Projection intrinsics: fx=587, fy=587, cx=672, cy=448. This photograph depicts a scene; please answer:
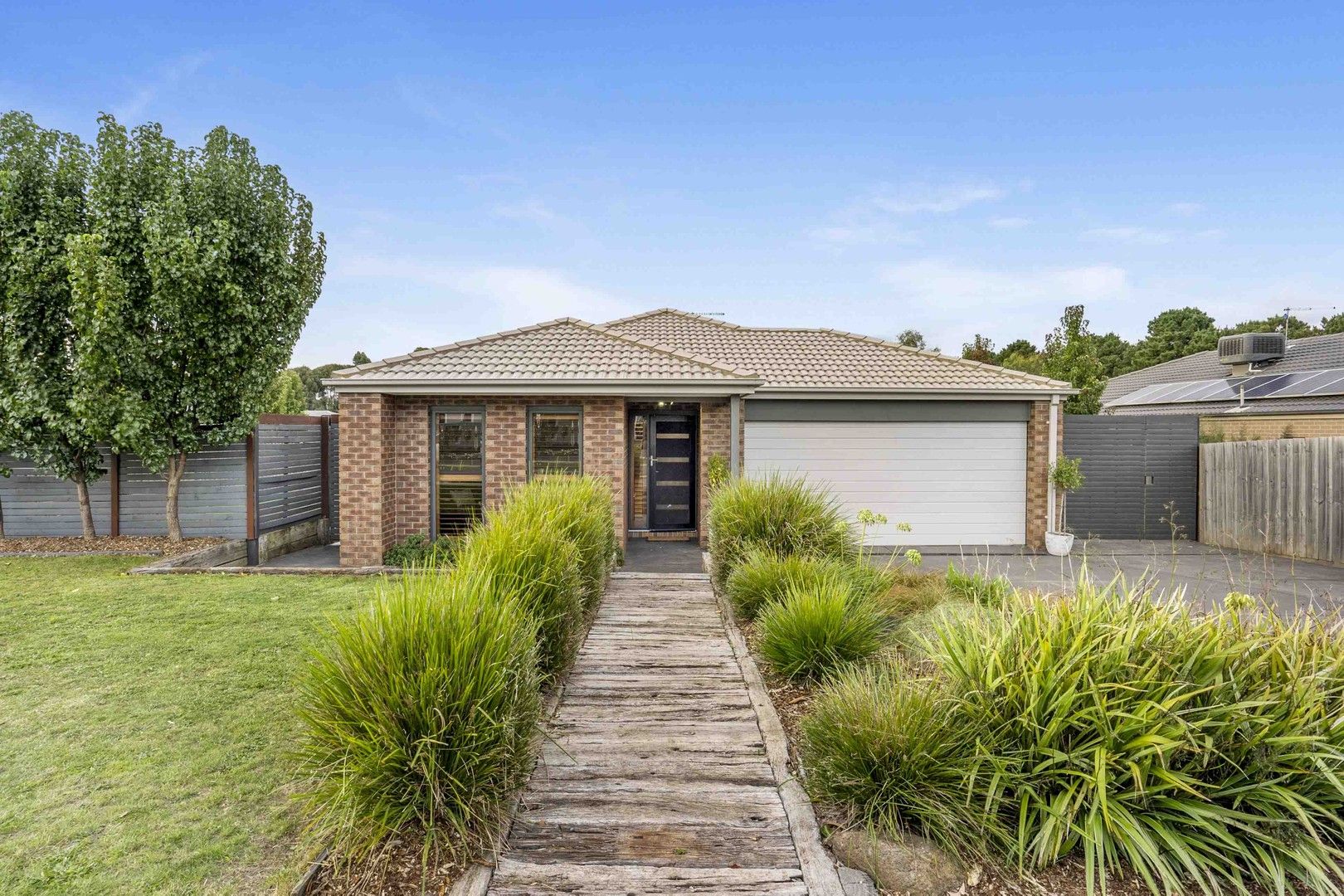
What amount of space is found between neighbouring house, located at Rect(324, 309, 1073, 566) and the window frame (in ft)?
0.09

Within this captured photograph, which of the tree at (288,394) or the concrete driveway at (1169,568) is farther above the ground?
the tree at (288,394)

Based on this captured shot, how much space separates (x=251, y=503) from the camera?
9.43 m

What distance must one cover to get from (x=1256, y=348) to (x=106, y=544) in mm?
29656

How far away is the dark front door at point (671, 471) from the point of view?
10750 mm

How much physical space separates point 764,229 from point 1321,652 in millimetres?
14711

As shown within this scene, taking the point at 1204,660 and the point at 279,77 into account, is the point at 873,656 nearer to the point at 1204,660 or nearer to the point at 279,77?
the point at 1204,660

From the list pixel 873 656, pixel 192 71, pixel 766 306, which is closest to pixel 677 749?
pixel 873 656

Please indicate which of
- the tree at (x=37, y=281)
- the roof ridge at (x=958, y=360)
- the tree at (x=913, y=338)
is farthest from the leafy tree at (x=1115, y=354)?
the tree at (x=37, y=281)

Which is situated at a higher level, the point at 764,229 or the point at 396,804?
the point at 764,229

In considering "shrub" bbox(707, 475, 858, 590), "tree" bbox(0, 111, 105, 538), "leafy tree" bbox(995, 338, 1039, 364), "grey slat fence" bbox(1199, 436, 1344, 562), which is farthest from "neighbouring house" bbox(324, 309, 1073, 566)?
"leafy tree" bbox(995, 338, 1039, 364)

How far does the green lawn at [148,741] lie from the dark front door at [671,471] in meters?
5.43

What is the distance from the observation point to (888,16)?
426 inches

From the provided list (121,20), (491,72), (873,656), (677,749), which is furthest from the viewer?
(491,72)

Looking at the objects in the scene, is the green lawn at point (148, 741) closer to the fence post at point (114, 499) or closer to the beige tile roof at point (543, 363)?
the fence post at point (114, 499)
